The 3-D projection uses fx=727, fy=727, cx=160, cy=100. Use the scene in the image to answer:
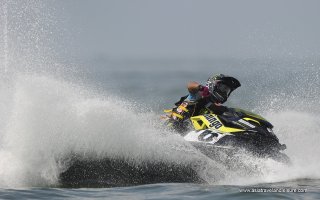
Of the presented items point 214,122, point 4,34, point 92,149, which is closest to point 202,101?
point 214,122

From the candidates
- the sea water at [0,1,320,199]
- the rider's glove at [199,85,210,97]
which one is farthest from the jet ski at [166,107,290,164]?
the rider's glove at [199,85,210,97]

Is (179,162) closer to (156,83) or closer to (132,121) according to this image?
(132,121)

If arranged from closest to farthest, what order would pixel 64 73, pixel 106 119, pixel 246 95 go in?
pixel 106 119, pixel 64 73, pixel 246 95

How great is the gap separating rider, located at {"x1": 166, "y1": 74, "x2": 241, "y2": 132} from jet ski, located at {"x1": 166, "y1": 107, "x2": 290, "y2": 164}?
0.89ft

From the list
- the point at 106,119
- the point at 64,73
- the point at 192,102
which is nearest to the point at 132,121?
the point at 106,119

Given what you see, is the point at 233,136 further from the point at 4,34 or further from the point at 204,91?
the point at 4,34

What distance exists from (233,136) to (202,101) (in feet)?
4.24

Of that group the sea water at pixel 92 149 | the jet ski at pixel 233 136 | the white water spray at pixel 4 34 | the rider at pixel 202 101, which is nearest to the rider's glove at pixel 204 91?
the rider at pixel 202 101

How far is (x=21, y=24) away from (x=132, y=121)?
Answer: 4157 millimetres

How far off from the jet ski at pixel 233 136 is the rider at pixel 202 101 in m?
0.27

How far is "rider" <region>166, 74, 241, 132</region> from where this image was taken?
1297 cm

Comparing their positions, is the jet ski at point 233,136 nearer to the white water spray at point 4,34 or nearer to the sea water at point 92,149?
the sea water at point 92,149

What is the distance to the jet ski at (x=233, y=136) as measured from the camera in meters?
11.9

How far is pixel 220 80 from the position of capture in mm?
13195
